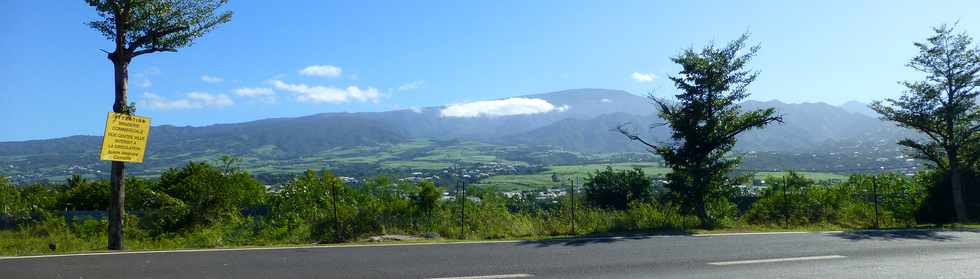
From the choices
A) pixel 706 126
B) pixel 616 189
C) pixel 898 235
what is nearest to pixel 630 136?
pixel 706 126

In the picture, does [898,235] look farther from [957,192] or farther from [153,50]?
[153,50]

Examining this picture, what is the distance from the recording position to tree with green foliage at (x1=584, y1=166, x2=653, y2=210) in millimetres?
25734

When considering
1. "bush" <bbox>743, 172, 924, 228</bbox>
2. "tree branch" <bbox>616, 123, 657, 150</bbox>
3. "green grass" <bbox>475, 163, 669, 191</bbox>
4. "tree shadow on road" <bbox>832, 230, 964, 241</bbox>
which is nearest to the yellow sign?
"tree branch" <bbox>616, 123, 657, 150</bbox>

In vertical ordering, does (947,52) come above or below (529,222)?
above

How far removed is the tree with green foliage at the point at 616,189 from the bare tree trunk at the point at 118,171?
18.7 meters

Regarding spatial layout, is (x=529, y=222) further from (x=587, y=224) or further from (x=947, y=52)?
(x=947, y=52)

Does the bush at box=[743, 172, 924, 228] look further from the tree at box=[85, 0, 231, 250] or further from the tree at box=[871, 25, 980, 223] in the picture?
the tree at box=[85, 0, 231, 250]

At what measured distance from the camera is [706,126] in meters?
16.0

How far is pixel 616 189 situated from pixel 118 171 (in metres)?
20.7

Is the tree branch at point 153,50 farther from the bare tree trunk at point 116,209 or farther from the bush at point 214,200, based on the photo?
the bush at point 214,200

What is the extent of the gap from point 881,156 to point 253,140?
136256 millimetres

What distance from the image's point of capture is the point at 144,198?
18.6 meters

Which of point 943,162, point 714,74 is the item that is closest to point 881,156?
point 943,162

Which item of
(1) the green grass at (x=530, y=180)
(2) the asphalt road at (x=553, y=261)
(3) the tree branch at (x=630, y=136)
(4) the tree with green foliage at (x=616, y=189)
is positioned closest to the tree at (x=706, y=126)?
(3) the tree branch at (x=630, y=136)
